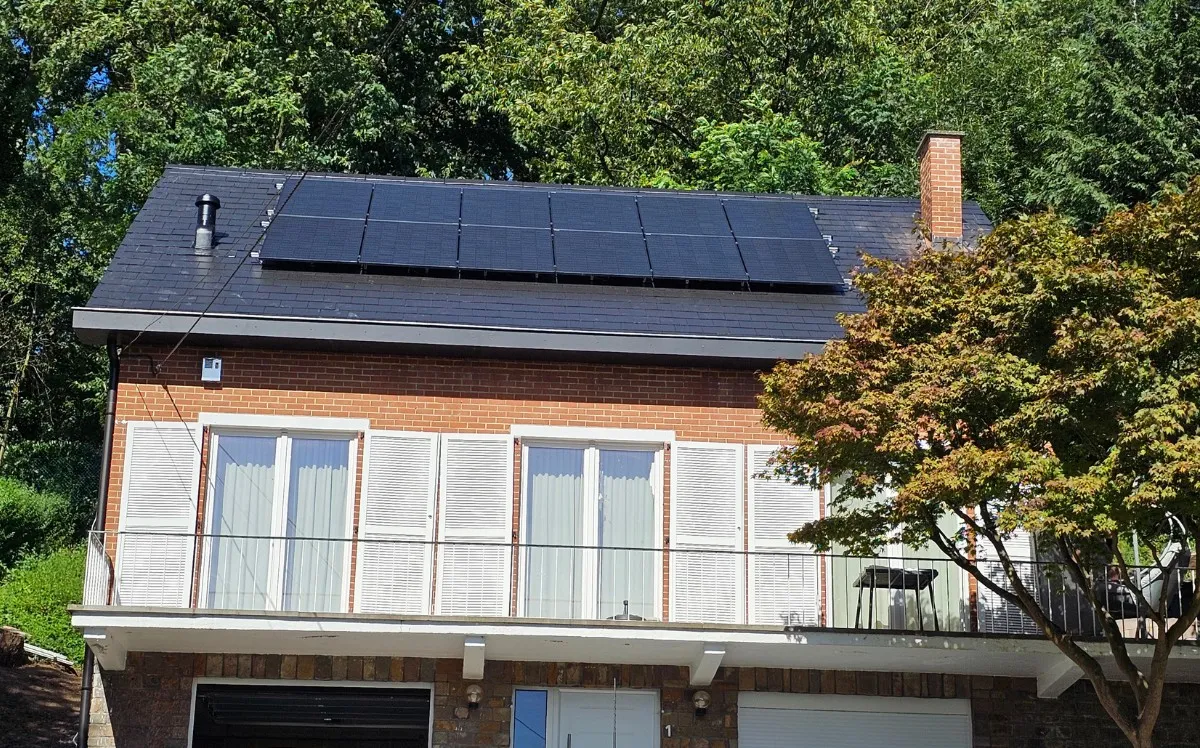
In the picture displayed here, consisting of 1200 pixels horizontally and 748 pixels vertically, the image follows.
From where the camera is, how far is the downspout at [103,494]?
1609 centimetres

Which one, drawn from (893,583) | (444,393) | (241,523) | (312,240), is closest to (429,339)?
(444,393)

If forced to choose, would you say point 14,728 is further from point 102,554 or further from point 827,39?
point 827,39

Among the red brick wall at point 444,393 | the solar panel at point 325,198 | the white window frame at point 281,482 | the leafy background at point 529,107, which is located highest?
the leafy background at point 529,107

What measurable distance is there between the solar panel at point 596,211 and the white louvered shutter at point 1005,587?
235 inches

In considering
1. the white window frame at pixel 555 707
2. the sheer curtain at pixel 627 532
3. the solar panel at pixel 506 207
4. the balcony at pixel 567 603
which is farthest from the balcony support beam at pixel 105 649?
the solar panel at pixel 506 207

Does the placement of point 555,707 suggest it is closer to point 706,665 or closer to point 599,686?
point 599,686

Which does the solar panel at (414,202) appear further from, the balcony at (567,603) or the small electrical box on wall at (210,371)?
the balcony at (567,603)

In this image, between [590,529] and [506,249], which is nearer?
[590,529]

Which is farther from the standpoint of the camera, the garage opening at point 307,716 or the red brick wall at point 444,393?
the red brick wall at point 444,393

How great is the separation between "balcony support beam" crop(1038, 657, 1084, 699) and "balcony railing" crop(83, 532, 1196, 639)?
0.39m

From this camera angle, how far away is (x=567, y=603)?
1694 cm

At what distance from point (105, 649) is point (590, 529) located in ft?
16.6

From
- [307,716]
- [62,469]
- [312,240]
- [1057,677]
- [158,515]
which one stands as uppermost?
[312,240]

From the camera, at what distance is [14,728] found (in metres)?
19.2
